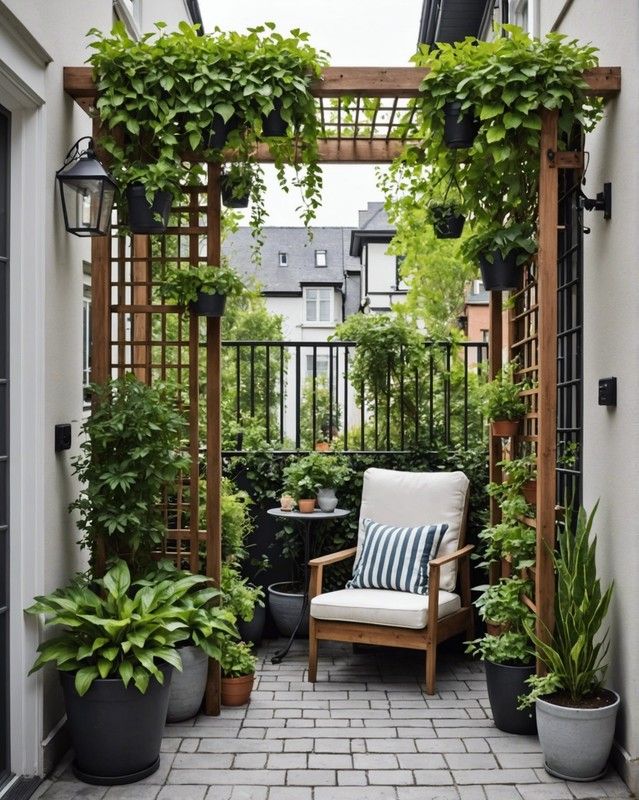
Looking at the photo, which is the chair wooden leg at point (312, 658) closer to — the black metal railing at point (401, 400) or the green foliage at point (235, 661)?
the green foliage at point (235, 661)

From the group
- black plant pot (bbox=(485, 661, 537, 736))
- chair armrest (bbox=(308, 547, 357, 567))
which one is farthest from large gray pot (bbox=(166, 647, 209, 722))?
black plant pot (bbox=(485, 661, 537, 736))

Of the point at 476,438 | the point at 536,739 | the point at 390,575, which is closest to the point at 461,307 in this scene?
the point at 476,438

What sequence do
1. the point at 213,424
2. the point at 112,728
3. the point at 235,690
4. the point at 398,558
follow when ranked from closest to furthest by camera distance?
the point at 112,728 < the point at 213,424 < the point at 235,690 < the point at 398,558

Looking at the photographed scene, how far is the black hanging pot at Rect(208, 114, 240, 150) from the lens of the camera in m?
4.04

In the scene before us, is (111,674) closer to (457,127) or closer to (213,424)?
(213,424)

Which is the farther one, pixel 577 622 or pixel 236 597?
pixel 236 597

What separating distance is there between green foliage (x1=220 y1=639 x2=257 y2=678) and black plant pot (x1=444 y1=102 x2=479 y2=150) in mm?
2592

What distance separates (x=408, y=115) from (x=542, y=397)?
148cm

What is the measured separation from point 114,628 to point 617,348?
7.47 feet

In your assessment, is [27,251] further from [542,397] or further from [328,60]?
[542,397]

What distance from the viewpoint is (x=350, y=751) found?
4027mm

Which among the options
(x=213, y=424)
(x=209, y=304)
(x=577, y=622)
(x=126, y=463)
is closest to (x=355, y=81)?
(x=209, y=304)

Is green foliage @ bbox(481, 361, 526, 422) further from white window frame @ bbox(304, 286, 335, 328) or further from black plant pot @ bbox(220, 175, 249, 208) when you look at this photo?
white window frame @ bbox(304, 286, 335, 328)

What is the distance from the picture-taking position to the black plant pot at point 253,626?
5.72 metres
